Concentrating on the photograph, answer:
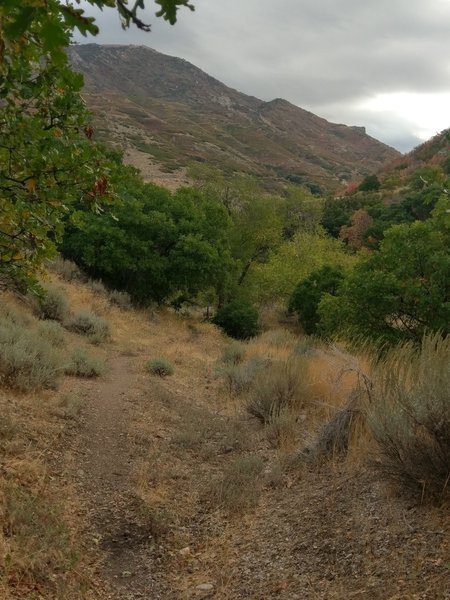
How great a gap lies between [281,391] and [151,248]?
1585cm

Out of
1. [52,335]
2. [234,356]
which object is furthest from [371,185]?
[52,335]

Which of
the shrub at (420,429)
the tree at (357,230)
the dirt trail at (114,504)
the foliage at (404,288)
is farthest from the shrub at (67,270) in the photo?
the tree at (357,230)

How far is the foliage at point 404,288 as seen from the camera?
11180 millimetres

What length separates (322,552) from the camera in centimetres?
346

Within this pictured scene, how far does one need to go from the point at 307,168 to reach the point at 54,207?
115 metres

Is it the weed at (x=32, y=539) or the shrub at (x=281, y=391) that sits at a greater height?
the shrub at (x=281, y=391)

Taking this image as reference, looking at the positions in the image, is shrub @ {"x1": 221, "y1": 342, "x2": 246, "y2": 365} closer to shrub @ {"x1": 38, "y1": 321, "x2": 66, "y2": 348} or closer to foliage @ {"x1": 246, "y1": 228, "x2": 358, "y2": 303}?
shrub @ {"x1": 38, "y1": 321, "x2": 66, "y2": 348}

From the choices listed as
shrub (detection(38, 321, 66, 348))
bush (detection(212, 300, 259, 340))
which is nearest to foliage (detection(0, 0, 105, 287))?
shrub (detection(38, 321, 66, 348))

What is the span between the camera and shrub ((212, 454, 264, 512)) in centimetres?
459

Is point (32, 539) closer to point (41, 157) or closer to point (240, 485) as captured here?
point (240, 485)

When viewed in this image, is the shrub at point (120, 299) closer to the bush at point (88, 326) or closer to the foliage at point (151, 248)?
the foliage at point (151, 248)

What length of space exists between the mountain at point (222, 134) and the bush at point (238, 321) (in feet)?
81.3

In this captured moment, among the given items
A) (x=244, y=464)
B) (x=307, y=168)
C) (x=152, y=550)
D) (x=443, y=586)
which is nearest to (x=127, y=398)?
(x=244, y=464)

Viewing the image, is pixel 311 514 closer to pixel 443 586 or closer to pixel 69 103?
pixel 443 586
